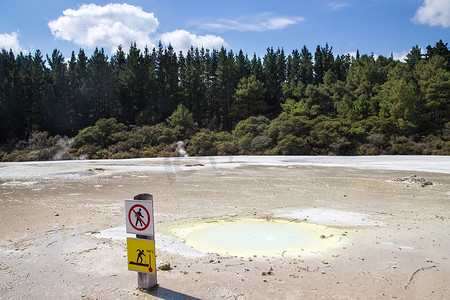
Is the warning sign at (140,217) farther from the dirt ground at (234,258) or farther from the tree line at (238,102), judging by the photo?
the tree line at (238,102)

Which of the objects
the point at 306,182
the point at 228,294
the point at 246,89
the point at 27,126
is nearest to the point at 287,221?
the point at 228,294

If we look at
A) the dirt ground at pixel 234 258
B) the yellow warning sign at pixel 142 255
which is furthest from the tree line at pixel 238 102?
the yellow warning sign at pixel 142 255

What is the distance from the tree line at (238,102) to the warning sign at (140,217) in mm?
25918

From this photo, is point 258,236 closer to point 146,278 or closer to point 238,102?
point 146,278

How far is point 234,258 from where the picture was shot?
204 inches

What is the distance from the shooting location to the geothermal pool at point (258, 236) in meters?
5.60

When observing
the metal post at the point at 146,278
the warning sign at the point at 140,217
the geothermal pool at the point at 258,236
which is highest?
the warning sign at the point at 140,217

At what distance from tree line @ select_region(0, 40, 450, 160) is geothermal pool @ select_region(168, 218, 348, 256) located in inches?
892

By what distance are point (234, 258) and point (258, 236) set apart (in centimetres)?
128

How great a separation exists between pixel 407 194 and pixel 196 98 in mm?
41890

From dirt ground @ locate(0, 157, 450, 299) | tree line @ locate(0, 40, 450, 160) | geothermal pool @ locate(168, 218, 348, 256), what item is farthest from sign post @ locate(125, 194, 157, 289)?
tree line @ locate(0, 40, 450, 160)

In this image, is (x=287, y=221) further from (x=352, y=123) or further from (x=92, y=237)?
(x=352, y=123)

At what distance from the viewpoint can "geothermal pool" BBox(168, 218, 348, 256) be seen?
220 inches

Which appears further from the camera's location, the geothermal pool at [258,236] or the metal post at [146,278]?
the geothermal pool at [258,236]
